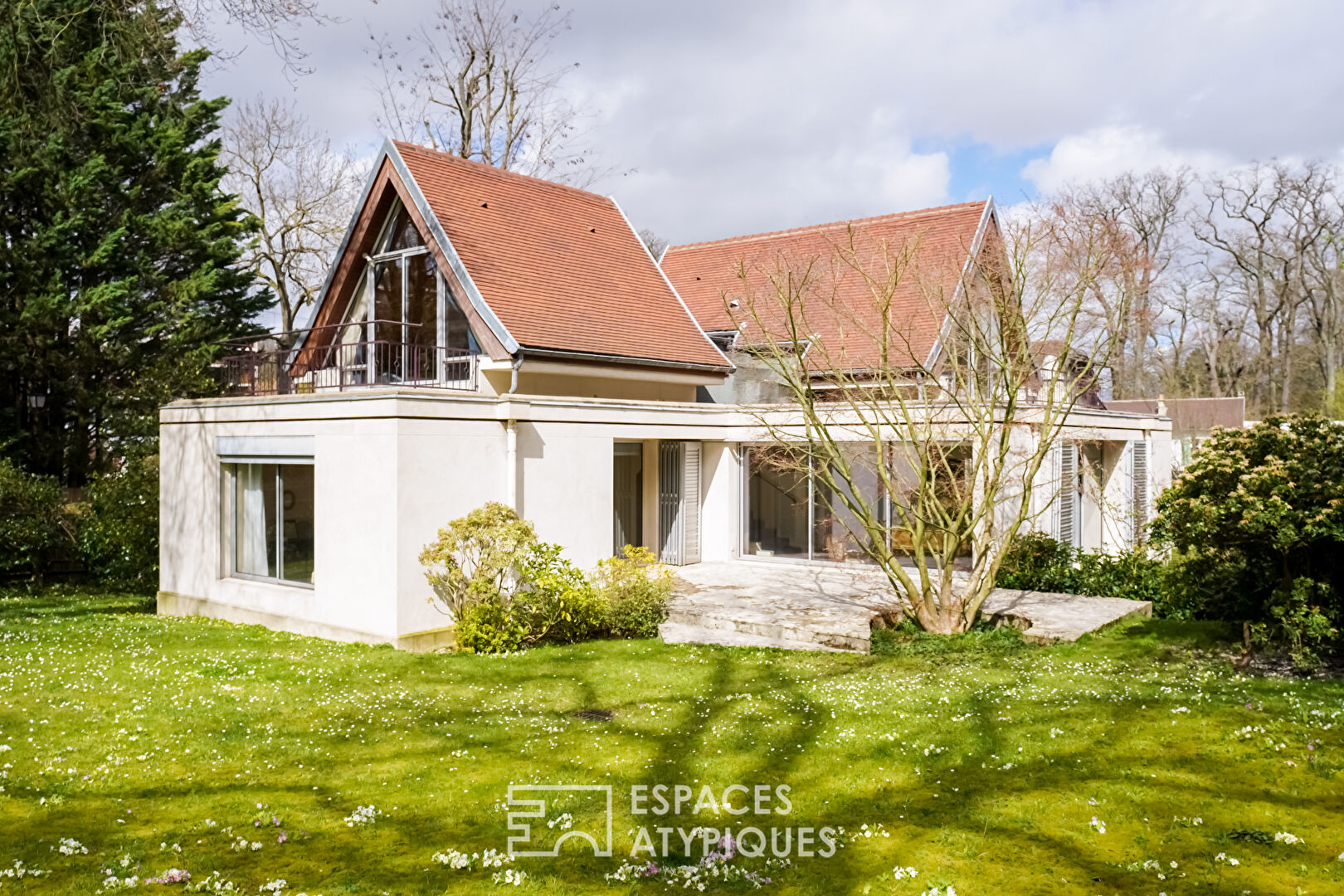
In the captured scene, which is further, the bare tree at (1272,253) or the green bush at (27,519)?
the bare tree at (1272,253)

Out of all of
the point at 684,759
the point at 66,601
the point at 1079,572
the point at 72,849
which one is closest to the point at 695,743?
the point at 684,759

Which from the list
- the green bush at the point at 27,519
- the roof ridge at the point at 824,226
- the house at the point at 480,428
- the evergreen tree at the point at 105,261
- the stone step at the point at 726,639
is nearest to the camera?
the stone step at the point at 726,639

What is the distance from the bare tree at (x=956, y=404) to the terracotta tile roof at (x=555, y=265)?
2.60 m

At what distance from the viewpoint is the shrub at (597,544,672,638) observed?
13609 millimetres

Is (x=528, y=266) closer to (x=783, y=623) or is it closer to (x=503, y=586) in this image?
(x=503, y=586)

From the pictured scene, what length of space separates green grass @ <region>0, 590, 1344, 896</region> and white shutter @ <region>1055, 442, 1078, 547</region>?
6.04m

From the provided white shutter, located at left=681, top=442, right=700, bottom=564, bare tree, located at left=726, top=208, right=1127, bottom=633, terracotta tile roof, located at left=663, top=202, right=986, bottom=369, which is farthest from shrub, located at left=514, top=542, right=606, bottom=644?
terracotta tile roof, located at left=663, top=202, right=986, bottom=369

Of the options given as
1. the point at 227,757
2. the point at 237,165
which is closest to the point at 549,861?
the point at 227,757

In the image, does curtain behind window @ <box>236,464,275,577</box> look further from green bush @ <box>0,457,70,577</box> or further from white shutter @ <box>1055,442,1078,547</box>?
white shutter @ <box>1055,442,1078,547</box>

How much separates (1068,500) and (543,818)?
49.3 feet

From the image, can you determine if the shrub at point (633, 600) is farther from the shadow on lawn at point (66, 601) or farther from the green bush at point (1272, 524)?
the shadow on lawn at point (66, 601)

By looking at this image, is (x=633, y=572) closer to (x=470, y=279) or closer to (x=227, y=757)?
(x=470, y=279)

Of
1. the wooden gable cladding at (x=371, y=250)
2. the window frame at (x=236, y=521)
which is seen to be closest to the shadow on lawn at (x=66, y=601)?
the window frame at (x=236, y=521)

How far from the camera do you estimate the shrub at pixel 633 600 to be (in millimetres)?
13609
